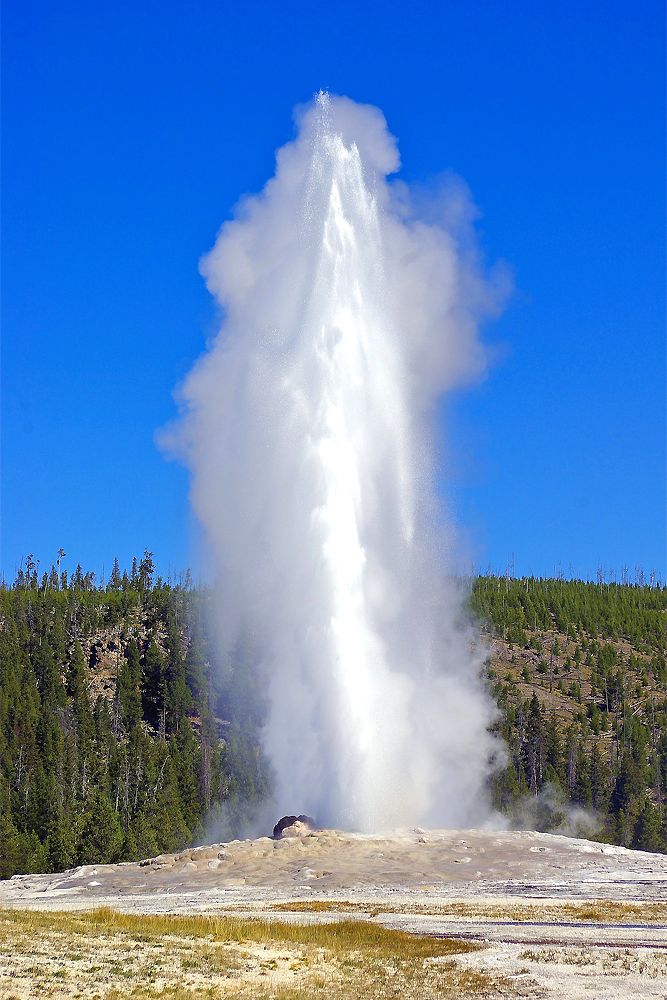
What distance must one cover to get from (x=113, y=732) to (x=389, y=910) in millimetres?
68817

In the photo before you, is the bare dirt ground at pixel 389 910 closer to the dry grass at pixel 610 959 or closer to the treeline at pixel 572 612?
the dry grass at pixel 610 959

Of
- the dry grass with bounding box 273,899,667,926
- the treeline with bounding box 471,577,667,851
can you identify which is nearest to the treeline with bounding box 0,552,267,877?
the treeline with bounding box 471,577,667,851

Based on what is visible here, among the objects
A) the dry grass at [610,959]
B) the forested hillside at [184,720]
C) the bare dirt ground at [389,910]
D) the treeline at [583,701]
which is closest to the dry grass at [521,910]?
the bare dirt ground at [389,910]

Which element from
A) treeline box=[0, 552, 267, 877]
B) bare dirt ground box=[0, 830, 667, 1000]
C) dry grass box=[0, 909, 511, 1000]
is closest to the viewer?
dry grass box=[0, 909, 511, 1000]

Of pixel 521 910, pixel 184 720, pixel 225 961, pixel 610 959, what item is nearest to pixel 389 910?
pixel 521 910

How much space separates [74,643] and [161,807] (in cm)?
4103

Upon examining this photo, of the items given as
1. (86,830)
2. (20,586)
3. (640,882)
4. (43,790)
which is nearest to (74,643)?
(20,586)

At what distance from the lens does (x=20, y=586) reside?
146 meters

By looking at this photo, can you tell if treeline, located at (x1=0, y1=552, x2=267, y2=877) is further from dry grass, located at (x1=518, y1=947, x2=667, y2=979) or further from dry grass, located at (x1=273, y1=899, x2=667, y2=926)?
dry grass, located at (x1=518, y1=947, x2=667, y2=979)

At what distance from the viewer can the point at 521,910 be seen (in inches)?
1198

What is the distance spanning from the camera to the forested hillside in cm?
7238

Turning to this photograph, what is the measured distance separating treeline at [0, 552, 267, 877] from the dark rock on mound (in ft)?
71.5

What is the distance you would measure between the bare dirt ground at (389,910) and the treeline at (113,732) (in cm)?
2361

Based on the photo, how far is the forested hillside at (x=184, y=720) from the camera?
237 feet
